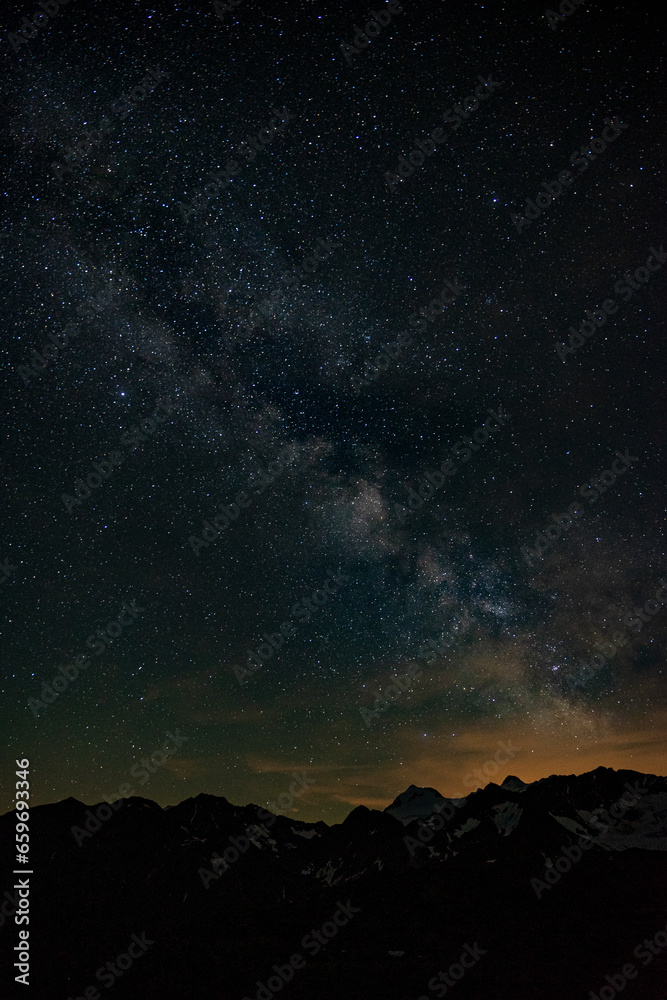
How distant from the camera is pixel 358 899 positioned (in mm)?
77125

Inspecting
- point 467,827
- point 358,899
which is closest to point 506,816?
point 467,827

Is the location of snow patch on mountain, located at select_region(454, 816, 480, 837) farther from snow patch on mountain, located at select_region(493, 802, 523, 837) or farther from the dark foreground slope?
snow patch on mountain, located at select_region(493, 802, 523, 837)

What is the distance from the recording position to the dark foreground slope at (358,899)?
159 feet

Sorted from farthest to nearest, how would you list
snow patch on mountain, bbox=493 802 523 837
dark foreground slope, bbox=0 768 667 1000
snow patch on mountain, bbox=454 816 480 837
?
1. snow patch on mountain, bbox=454 816 480 837
2. snow patch on mountain, bbox=493 802 523 837
3. dark foreground slope, bbox=0 768 667 1000

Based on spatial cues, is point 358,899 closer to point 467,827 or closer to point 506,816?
point 467,827

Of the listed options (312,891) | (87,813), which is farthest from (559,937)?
(87,813)

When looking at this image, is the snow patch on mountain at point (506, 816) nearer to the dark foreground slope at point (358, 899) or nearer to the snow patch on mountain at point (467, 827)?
the dark foreground slope at point (358, 899)

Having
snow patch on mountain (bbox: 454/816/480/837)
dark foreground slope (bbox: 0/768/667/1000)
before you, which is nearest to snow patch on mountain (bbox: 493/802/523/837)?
dark foreground slope (bbox: 0/768/667/1000)

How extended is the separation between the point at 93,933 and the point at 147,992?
102 feet

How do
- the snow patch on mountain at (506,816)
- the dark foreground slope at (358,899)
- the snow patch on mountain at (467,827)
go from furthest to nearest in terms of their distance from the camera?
the snow patch on mountain at (467,827) < the snow patch on mountain at (506,816) < the dark foreground slope at (358,899)

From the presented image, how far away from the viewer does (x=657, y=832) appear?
103m

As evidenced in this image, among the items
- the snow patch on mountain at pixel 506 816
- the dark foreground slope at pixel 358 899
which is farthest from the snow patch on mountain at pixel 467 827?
the snow patch on mountain at pixel 506 816

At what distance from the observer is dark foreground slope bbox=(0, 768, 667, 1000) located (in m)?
48.5

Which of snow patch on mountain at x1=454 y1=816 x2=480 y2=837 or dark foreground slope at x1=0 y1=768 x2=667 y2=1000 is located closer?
dark foreground slope at x1=0 y1=768 x2=667 y2=1000
